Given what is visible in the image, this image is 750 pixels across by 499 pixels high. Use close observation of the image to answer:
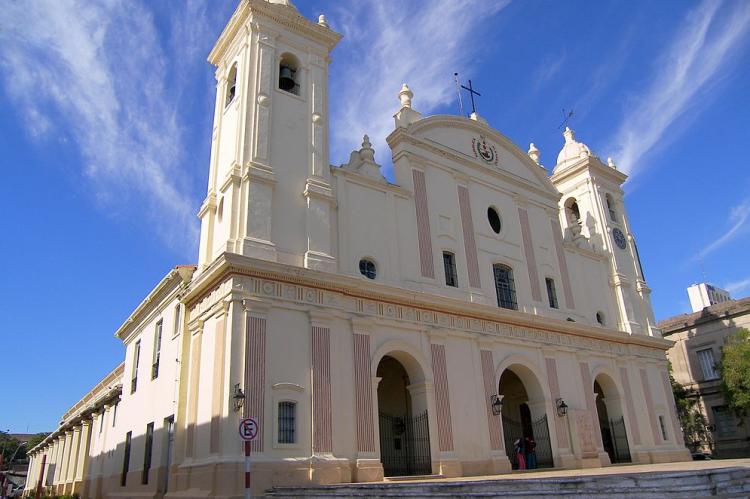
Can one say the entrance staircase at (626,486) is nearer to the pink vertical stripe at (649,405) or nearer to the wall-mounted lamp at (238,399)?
the wall-mounted lamp at (238,399)

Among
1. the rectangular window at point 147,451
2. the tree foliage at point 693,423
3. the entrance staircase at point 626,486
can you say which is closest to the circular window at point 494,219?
the rectangular window at point 147,451

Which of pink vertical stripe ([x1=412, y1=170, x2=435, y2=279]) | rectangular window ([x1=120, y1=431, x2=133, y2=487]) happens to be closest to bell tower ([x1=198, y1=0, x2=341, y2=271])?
pink vertical stripe ([x1=412, y1=170, x2=435, y2=279])

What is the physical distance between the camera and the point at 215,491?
14102mm

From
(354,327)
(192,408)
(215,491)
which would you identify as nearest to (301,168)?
(354,327)

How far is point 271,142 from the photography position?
18.5m

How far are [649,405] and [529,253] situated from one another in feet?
28.5

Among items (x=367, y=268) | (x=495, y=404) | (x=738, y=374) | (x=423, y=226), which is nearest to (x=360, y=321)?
(x=367, y=268)

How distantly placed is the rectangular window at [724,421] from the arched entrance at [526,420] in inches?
645

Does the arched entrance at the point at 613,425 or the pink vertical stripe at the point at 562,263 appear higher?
the pink vertical stripe at the point at 562,263

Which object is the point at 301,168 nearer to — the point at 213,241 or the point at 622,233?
the point at 213,241

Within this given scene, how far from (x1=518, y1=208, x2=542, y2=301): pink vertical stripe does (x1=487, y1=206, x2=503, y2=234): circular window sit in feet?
3.93

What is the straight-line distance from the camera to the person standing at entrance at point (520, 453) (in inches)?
803

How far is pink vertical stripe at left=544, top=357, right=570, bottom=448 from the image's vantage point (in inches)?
851

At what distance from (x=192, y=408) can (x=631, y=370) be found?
18621 mm
